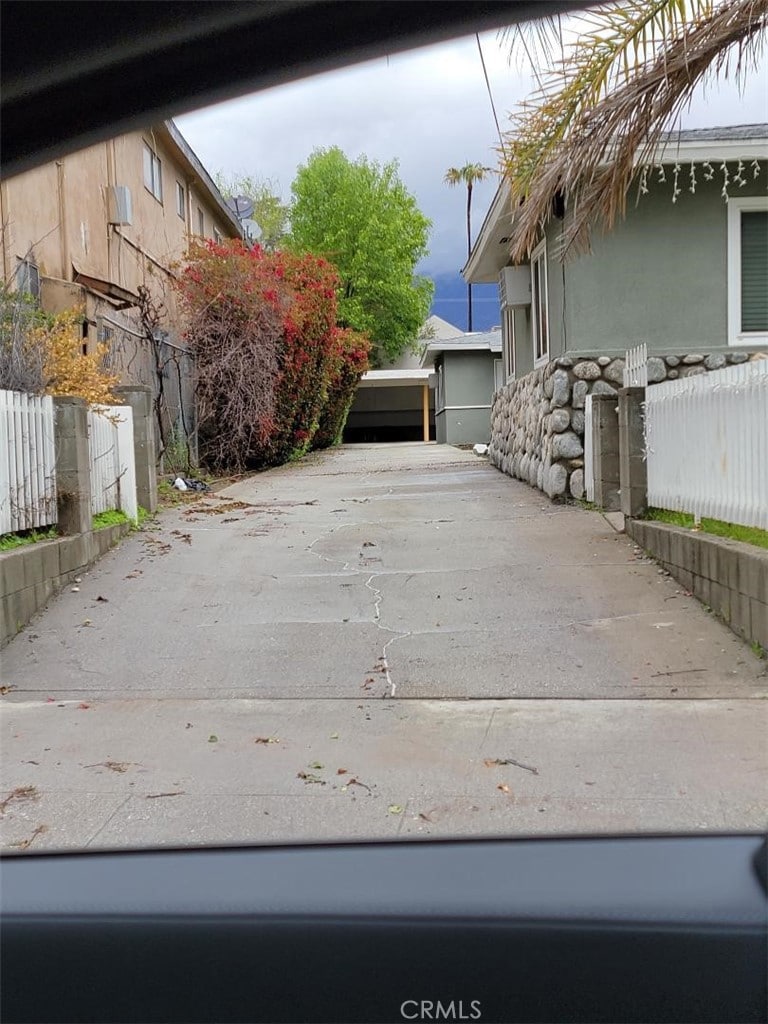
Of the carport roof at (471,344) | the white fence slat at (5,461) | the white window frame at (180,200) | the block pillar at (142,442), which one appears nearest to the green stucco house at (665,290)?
the block pillar at (142,442)

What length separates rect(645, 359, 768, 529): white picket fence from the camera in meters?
6.02

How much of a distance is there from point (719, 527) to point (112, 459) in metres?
5.61

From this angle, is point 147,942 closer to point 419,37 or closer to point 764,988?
point 764,988

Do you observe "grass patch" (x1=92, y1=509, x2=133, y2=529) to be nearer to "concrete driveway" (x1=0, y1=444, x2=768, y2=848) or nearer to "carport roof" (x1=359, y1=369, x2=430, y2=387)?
"concrete driveway" (x1=0, y1=444, x2=768, y2=848)

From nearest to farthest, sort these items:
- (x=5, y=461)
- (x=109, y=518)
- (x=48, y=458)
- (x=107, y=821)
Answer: (x=107, y=821) < (x=5, y=461) < (x=48, y=458) < (x=109, y=518)

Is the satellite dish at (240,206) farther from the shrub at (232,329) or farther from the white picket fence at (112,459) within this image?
the white picket fence at (112,459)

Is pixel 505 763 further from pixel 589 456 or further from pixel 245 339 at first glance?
pixel 245 339

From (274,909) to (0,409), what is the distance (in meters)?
5.48

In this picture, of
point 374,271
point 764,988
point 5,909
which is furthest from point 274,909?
point 374,271

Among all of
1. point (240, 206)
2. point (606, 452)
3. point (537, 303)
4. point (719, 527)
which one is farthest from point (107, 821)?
point (240, 206)

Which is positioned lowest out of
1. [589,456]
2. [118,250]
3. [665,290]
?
[589,456]

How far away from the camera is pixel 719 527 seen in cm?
677

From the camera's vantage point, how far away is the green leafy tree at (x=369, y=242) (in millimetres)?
18203

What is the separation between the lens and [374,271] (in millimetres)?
30453
